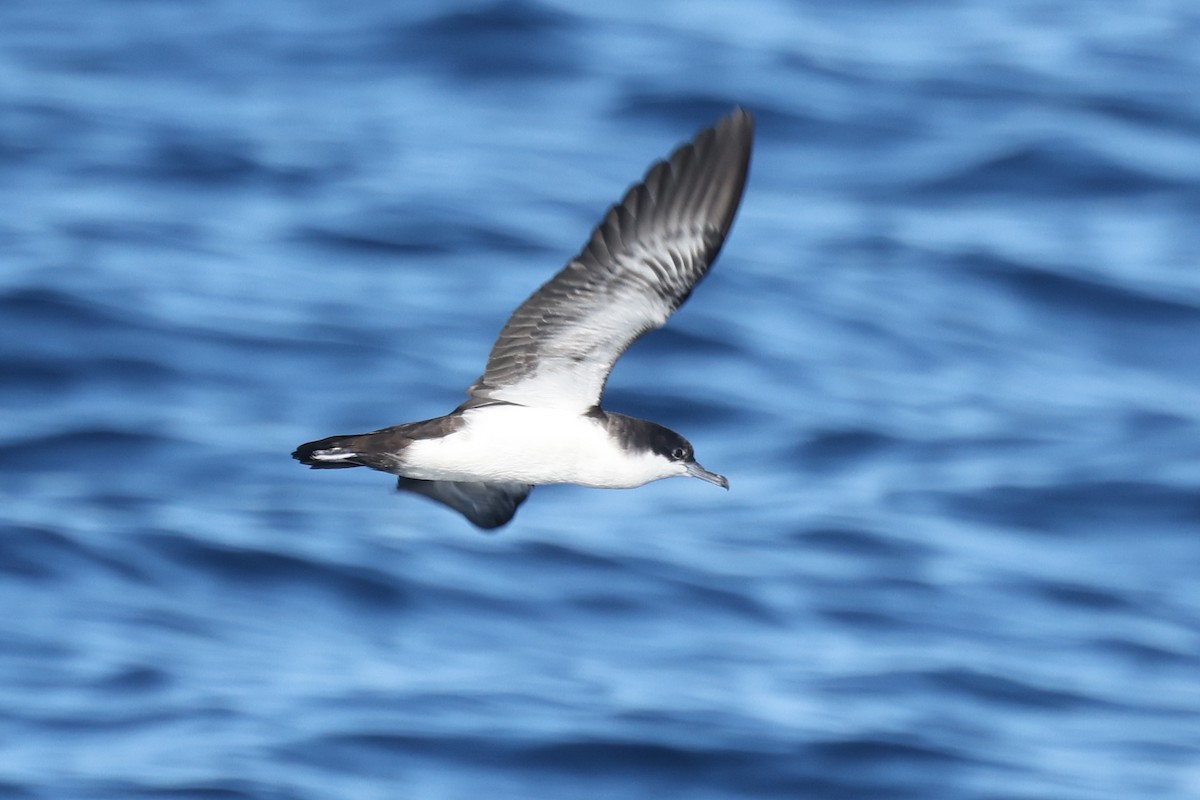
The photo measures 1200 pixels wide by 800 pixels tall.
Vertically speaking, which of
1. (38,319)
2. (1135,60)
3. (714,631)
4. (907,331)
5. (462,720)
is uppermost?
(1135,60)

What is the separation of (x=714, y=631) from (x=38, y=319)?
610 centimetres

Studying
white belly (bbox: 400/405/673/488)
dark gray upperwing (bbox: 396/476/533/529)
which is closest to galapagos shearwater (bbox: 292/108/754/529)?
white belly (bbox: 400/405/673/488)

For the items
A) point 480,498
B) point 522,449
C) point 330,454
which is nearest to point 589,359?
point 522,449

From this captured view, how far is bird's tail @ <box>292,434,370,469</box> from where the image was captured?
7152 mm

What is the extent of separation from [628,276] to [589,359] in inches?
16.3

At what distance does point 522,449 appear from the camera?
7.18 metres

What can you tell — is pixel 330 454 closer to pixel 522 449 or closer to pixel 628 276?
pixel 522 449

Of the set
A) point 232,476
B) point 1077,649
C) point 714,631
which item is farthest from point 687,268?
point 232,476

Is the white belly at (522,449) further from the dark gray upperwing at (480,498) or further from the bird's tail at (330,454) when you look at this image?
the dark gray upperwing at (480,498)

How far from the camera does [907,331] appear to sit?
1778 cm

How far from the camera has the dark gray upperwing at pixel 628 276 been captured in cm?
664

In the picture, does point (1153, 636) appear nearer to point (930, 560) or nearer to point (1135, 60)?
point (930, 560)

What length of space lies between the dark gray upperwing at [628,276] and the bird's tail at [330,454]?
0.50 m

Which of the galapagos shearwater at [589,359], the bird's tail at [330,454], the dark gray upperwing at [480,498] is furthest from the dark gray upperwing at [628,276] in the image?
the dark gray upperwing at [480,498]
